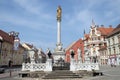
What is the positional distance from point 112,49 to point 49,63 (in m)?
38.5

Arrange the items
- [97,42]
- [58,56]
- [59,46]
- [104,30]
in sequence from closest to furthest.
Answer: [58,56]
[59,46]
[97,42]
[104,30]

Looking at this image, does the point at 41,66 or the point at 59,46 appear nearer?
the point at 41,66

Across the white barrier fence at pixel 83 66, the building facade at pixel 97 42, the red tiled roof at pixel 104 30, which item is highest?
the red tiled roof at pixel 104 30

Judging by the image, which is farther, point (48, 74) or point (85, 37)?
point (85, 37)

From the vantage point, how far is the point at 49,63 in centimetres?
2345

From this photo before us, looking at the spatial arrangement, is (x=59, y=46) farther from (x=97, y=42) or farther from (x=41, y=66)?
(x=97, y=42)

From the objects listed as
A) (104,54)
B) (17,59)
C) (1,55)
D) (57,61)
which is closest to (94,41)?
(104,54)

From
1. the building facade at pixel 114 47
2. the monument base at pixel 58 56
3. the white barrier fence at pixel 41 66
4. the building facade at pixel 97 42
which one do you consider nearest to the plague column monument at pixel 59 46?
the monument base at pixel 58 56

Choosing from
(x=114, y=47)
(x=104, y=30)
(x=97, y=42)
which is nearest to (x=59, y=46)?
(x=114, y=47)

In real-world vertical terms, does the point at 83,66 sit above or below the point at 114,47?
below

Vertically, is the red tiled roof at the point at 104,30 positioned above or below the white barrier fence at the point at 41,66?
above

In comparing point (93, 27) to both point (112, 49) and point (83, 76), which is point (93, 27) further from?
point (83, 76)

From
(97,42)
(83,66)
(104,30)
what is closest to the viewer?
(83,66)

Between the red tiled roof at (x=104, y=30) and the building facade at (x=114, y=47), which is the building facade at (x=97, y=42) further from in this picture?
the building facade at (x=114, y=47)
